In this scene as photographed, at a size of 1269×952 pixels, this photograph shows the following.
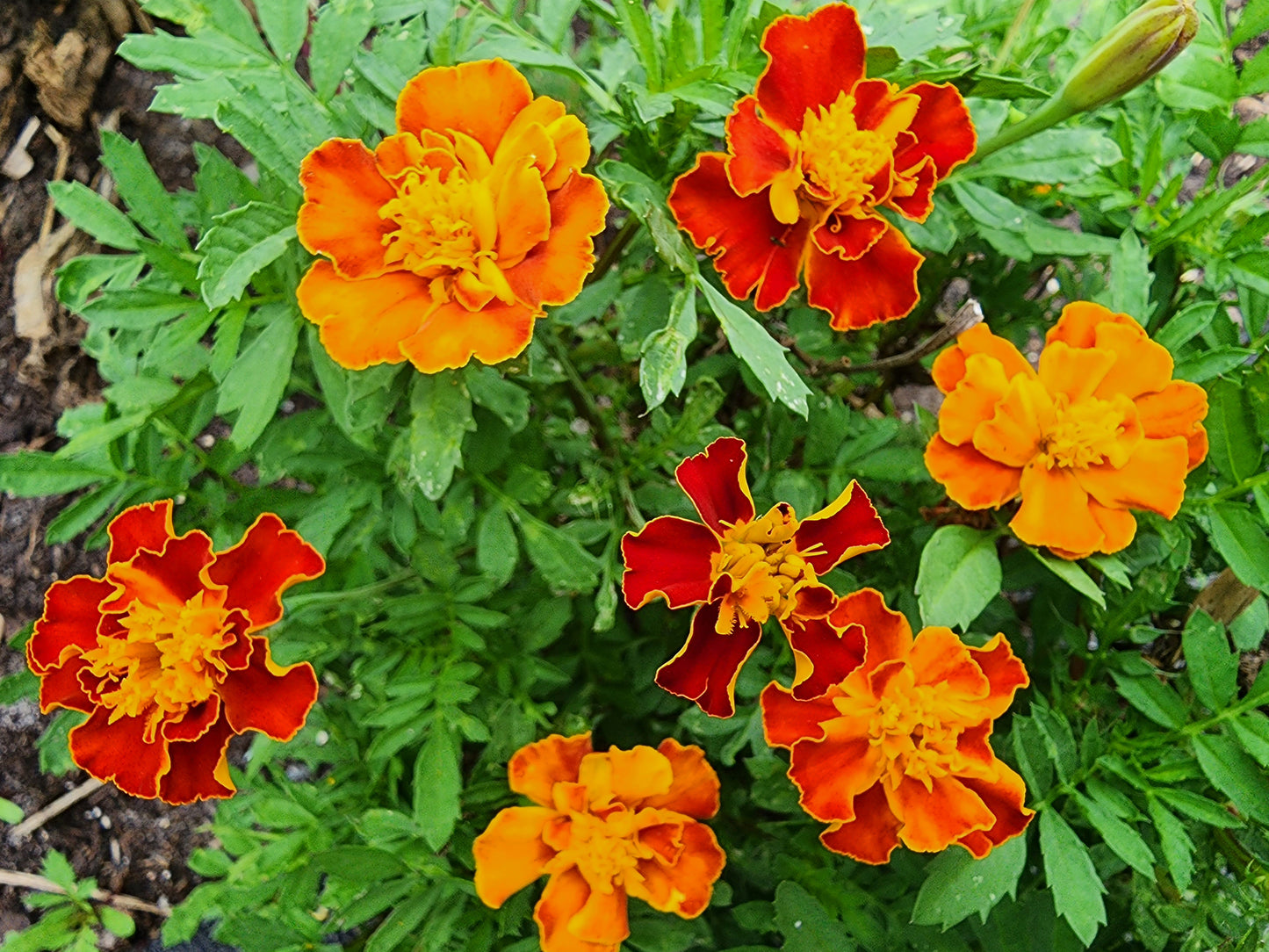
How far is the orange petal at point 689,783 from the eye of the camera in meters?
1.25

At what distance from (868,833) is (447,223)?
75 cm

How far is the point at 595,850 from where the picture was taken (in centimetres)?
118

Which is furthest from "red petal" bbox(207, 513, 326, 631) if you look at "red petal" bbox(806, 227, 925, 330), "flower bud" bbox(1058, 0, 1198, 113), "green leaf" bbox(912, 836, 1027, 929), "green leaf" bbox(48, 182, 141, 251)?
"flower bud" bbox(1058, 0, 1198, 113)

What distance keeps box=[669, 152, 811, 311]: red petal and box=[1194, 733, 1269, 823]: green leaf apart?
26.9 inches

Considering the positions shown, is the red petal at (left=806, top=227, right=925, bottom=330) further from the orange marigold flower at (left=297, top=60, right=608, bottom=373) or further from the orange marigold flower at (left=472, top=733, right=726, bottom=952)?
the orange marigold flower at (left=472, top=733, right=726, bottom=952)

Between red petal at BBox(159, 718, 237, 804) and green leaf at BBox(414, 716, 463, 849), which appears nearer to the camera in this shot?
red petal at BBox(159, 718, 237, 804)

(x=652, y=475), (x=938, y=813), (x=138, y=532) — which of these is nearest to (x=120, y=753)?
(x=138, y=532)

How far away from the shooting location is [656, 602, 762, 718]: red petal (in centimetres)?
94

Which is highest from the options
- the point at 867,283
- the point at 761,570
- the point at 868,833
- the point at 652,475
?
the point at 867,283

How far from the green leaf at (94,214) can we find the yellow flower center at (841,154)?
31.4 inches

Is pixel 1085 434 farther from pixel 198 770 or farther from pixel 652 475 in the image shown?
pixel 198 770

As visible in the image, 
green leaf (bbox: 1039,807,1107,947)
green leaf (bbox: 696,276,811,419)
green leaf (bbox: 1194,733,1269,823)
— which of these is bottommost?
green leaf (bbox: 1039,807,1107,947)

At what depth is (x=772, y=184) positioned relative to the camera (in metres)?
1.00

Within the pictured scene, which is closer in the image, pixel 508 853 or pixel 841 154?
pixel 841 154
